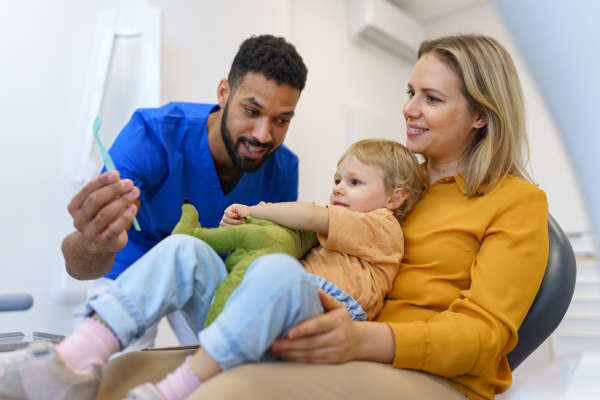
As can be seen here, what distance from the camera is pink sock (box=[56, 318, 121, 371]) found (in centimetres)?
62

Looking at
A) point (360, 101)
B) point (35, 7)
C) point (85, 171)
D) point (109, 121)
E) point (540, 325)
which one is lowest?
point (540, 325)

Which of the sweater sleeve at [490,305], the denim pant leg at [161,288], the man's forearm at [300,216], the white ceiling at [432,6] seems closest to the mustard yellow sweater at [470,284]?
the sweater sleeve at [490,305]

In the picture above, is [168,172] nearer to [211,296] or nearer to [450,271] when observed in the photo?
[211,296]

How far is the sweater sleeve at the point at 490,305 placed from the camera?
2.51 feet

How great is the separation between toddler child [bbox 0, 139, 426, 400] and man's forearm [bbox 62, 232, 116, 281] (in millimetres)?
375

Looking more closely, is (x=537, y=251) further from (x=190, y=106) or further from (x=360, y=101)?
(x=360, y=101)

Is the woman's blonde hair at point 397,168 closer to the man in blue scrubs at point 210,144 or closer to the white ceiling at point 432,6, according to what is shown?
the man in blue scrubs at point 210,144

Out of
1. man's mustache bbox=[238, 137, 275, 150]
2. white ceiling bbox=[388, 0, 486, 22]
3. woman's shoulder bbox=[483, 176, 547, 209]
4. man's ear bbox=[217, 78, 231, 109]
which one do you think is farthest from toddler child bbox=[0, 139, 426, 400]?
white ceiling bbox=[388, 0, 486, 22]

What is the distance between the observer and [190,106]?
1.65 meters

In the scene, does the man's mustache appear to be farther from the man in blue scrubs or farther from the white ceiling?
the white ceiling

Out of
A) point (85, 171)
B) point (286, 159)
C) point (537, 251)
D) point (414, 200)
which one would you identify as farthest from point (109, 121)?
point (537, 251)

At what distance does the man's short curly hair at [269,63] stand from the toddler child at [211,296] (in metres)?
0.63

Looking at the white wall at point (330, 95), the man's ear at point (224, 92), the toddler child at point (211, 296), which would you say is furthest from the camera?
the white wall at point (330, 95)

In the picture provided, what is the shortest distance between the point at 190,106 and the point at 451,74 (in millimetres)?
963
